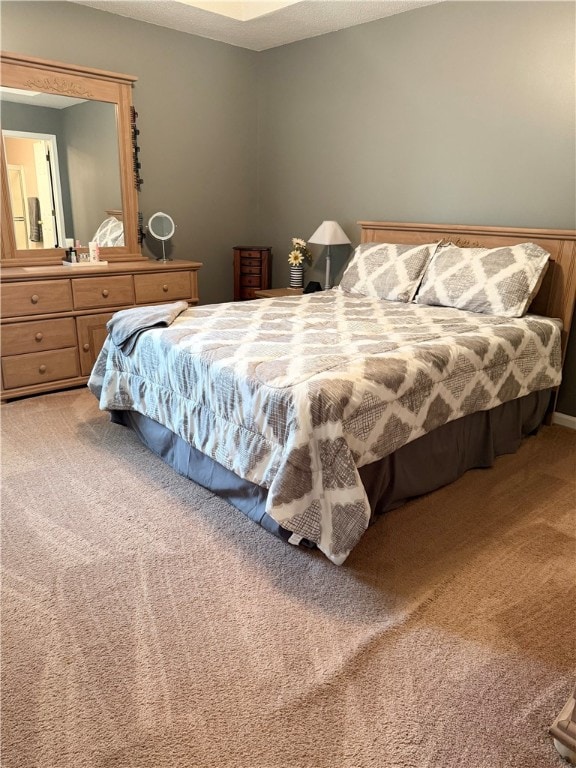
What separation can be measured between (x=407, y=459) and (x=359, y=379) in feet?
1.67

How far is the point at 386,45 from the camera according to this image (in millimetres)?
3615

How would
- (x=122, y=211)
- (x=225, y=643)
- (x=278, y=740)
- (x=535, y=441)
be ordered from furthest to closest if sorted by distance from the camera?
(x=122, y=211) → (x=535, y=441) → (x=225, y=643) → (x=278, y=740)

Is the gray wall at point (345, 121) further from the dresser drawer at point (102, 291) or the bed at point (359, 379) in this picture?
the dresser drawer at point (102, 291)

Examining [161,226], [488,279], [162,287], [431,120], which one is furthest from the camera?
[161,226]

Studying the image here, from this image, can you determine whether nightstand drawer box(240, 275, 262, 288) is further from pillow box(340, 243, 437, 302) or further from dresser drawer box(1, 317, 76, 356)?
dresser drawer box(1, 317, 76, 356)

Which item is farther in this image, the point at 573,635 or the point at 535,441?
the point at 535,441

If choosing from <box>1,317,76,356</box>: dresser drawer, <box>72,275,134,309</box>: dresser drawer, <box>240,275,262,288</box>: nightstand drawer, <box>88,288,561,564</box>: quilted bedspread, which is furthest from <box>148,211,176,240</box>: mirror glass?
<box>88,288,561,564</box>: quilted bedspread

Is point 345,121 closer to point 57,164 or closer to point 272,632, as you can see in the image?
point 57,164

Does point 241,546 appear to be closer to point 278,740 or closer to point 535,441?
point 278,740

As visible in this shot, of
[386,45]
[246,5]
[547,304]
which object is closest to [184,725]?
[547,304]

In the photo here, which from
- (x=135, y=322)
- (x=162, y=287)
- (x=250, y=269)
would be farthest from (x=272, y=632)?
(x=250, y=269)

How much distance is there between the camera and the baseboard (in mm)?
3154

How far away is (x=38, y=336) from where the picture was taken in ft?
10.9

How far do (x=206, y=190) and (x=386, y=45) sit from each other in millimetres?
1774
